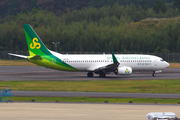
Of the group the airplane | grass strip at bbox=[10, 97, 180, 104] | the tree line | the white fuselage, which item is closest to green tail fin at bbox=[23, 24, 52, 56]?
the airplane

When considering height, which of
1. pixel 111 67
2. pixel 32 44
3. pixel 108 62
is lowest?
pixel 111 67

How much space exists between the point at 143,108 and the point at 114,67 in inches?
1072

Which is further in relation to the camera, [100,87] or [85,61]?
[85,61]

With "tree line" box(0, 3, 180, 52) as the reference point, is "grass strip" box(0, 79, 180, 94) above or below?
below

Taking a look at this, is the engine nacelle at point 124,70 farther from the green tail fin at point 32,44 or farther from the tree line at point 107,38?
the tree line at point 107,38

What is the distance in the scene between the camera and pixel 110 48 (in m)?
115

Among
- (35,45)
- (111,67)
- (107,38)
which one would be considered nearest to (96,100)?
(111,67)

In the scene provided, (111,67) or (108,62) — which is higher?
(108,62)

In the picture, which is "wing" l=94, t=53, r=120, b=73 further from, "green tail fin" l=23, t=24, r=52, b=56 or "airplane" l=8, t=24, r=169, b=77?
"green tail fin" l=23, t=24, r=52, b=56

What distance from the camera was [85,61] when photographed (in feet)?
169

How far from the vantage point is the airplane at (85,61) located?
4888 cm

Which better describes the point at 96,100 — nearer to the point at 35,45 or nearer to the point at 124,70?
the point at 124,70

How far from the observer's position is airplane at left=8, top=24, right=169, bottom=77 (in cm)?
4888

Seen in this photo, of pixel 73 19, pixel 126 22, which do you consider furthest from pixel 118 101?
pixel 73 19
